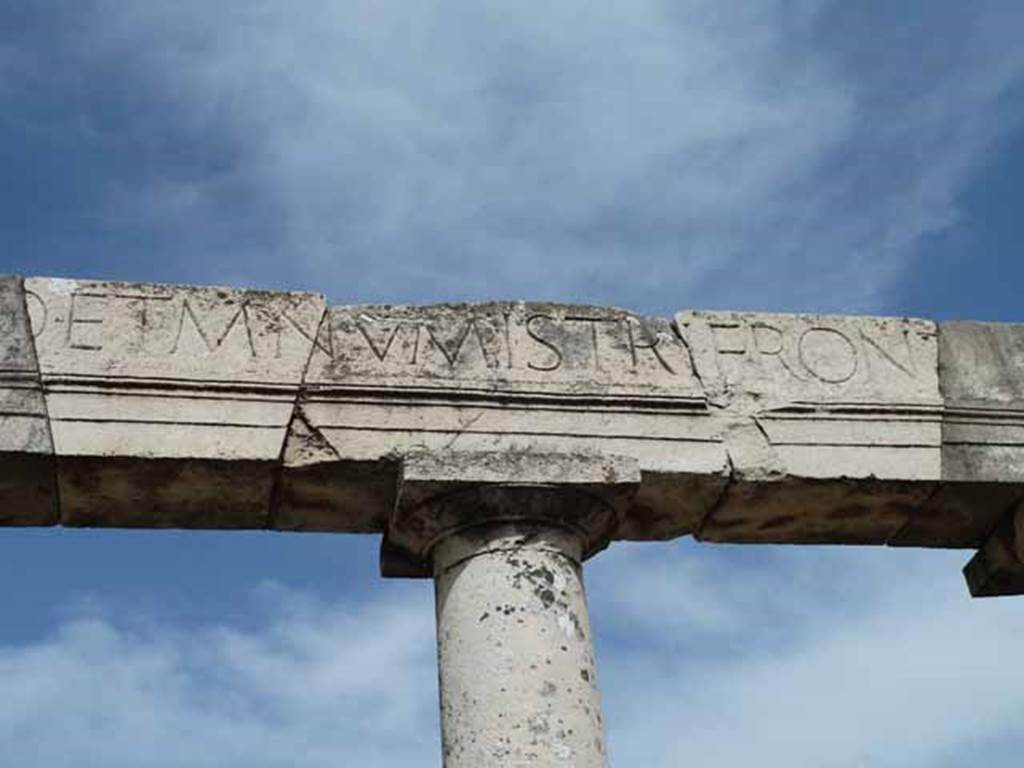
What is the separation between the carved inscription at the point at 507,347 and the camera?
8.35 meters

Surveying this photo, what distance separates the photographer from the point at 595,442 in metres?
8.38

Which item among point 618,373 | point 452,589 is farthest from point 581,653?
point 618,373

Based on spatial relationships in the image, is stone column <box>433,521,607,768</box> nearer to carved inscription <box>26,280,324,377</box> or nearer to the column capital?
the column capital

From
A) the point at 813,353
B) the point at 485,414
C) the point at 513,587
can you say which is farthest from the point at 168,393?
the point at 813,353

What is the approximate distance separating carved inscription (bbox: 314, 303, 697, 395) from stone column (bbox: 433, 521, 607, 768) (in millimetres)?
848

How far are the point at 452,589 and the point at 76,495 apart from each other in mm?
1949

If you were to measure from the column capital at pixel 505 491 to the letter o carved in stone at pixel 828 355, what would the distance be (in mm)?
1293

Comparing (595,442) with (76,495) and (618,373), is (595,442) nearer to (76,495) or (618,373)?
(618,373)

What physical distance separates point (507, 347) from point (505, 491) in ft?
2.82

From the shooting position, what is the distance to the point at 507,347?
28.0 ft

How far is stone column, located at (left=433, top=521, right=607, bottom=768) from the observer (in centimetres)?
746

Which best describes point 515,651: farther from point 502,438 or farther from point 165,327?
point 165,327

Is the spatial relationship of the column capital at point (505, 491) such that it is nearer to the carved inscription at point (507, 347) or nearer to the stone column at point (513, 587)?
the stone column at point (513, 587)

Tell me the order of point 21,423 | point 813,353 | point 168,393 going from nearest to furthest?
point 21,423, point 168,393, point 813,353
